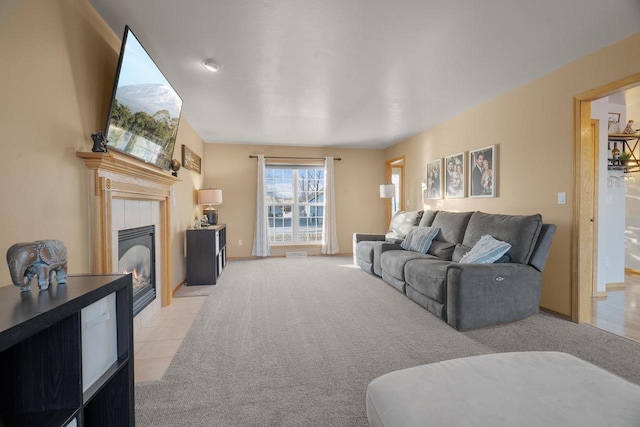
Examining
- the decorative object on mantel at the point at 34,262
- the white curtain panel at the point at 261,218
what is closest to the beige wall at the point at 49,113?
the decorative object on mantel at the point at 34,262

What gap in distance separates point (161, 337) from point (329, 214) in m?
4.50

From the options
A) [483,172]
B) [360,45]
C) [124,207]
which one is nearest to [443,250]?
[483,172]

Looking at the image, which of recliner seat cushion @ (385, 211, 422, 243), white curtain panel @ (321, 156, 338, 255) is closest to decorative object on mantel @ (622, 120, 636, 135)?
recliner seat cushion @ (385, 211, 422, 243)

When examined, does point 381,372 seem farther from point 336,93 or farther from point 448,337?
point 336,93

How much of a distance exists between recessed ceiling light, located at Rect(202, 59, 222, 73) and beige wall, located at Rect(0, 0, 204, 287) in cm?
74

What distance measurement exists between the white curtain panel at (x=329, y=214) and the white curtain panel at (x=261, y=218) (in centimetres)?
128

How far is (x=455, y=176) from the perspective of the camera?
4488 millimetres

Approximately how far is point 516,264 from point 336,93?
8.51ft

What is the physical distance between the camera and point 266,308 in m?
3.23

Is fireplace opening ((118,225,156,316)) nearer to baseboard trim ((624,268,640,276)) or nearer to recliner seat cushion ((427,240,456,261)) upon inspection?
recliner seat cushion ((427,240,456,261))

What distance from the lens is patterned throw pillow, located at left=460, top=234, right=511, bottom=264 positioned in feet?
9.39

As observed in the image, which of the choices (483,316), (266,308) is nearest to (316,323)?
(266,308)

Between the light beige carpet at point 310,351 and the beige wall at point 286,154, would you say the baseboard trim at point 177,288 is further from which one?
the beige wall at point 286,154

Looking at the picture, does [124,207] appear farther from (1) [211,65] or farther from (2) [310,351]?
(2) [310,351]
